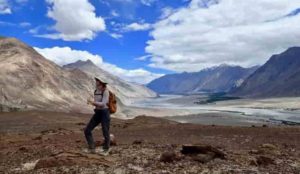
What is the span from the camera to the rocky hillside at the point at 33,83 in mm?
129875

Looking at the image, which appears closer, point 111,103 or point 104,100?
point 104,100

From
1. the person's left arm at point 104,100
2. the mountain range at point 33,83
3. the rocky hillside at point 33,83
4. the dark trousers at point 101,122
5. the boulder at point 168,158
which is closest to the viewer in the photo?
the boulder at point 168,158

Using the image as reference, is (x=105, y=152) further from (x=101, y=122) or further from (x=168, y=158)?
(x=168, y=158)

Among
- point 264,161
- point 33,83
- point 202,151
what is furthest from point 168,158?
point 33,83

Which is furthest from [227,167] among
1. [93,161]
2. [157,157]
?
[93,161]

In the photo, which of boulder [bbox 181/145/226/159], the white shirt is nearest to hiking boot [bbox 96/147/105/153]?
the white shirt

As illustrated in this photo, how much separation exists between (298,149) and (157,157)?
6.65m

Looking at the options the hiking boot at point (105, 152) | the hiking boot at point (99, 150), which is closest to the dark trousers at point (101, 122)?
the hiking boot at point (105, 152)

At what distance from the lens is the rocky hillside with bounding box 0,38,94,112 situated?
5113 inches

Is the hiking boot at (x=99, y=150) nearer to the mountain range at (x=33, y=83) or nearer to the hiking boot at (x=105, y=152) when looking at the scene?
the hiking boot at (x=105, y=152)

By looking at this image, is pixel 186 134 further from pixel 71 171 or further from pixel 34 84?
pixel 34 84

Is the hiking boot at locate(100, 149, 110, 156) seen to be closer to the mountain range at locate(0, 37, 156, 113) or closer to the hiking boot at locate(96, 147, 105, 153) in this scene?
the hiking boot at locate(96, 147, 105, 153)

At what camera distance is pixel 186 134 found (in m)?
28.6

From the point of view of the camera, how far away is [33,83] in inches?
5659
